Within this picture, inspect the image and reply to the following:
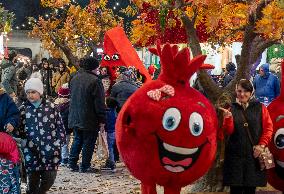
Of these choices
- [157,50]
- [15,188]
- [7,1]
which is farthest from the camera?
[7,1]

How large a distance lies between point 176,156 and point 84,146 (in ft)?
15.9

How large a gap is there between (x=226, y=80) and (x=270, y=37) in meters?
6.18

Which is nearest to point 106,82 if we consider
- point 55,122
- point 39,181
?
point 55,122

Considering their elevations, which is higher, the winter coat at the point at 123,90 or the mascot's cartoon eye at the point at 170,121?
the winter coat at the point at 123,90

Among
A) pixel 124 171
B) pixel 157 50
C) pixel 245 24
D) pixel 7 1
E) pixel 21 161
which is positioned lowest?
pixel 124 171

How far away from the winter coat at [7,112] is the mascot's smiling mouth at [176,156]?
224 cm

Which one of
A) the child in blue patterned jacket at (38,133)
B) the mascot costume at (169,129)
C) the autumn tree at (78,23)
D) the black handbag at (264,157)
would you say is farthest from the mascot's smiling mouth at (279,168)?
the autumn tree at (78,23)

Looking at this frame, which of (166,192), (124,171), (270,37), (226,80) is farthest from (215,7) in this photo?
(226,80)

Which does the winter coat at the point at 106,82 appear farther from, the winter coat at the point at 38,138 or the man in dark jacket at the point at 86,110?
the winter coat at the point at 38,138

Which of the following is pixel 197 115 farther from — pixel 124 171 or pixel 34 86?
pixel 124 171

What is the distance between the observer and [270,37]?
6.83 m

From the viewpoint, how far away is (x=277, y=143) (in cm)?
612

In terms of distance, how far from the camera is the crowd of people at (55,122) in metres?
6.47

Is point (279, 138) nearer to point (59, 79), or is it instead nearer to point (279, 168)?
point (279, 168)
